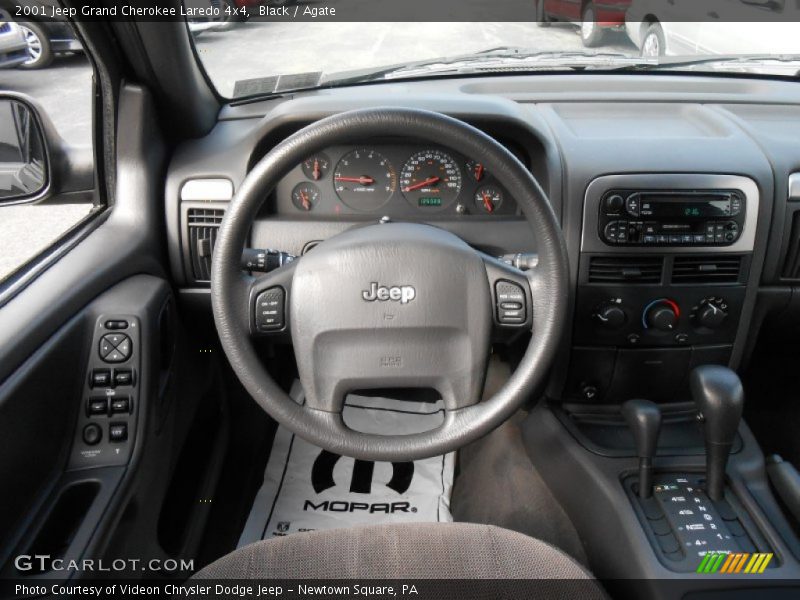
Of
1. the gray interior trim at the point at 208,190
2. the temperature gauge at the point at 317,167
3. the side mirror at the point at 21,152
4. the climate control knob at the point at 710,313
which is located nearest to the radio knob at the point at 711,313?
the climate control knob at the point at 710,313

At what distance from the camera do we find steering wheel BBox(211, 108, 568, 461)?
128 cm

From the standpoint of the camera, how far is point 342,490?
223cm

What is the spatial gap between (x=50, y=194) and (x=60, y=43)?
386mm

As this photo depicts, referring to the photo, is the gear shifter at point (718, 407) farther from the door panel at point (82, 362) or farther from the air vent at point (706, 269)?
the door panel at point (82, 362)

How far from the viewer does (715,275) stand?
1.80 m

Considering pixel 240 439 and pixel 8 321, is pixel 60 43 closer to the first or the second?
pixel 8 321

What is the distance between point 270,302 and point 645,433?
3.23 ft

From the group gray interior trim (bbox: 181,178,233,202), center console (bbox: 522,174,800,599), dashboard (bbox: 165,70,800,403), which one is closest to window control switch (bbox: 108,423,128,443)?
dashboard (bbox: 165,70,800,403)

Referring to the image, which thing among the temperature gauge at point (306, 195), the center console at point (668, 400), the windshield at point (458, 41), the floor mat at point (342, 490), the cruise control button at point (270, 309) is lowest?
the floor mat at point (342, 490)

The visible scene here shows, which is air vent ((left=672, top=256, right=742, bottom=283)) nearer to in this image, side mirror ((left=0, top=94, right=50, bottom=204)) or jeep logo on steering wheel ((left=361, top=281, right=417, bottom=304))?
jeep logo on steering wheel ((left=361, top=281, right=417, bottom=304))

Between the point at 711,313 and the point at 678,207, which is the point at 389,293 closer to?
the point at 678,207

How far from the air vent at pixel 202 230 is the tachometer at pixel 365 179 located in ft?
1.09

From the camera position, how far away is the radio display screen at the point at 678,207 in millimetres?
1713

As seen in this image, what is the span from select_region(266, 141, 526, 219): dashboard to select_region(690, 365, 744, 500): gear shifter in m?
0.66
